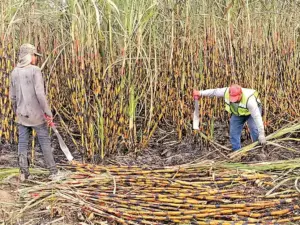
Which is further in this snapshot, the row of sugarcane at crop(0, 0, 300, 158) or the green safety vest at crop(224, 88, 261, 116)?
the green safety vest at crop(224, 88, 261, 116)

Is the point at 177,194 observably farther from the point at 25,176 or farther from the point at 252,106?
the point at 252,106

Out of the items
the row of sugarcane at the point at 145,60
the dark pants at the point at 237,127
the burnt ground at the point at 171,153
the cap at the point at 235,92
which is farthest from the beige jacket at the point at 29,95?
the dark pants at the point at 237,127

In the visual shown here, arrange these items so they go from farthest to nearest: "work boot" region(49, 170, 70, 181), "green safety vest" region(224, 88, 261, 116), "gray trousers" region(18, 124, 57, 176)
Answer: "green safety vest" region(224, 88, 261, 116) → "gray trousers" region(18, 124, 57, 176) → "work boot" region(49, 170, 70, 181)

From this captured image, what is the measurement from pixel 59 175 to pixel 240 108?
1641 millimetres

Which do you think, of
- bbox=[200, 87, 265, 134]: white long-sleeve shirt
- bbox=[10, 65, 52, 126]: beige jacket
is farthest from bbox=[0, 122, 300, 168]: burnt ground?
bbox=[10, 65, 52, 126]: beige jacket

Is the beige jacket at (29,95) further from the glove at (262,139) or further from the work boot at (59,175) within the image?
the glove at (262,139)

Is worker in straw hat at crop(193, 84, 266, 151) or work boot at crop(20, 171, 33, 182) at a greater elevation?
worker in straw hat at crop(193, 84, 266, 151)

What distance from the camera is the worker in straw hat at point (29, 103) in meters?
3.06

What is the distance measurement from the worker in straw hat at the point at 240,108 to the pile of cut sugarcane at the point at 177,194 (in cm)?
50

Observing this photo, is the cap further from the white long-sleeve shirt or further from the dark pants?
the dark pants

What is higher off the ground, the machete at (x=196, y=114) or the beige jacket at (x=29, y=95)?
the beige jacket at (x=29, y=95)

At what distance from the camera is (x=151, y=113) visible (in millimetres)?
3504

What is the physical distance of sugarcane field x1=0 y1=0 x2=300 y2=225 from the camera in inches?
106

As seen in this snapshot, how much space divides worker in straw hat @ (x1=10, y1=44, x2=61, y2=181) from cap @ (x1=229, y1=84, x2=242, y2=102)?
4.84 ft
